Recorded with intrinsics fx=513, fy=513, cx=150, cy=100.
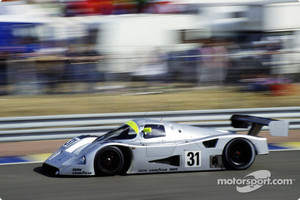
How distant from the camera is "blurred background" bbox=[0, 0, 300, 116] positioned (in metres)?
11.6

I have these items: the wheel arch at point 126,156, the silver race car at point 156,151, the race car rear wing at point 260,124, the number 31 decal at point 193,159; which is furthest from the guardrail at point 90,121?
the wheel arch at point 126,156

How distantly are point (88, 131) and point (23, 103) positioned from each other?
2.20 m

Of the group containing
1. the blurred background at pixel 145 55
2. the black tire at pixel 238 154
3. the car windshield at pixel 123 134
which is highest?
the blurred background at pixel 145 55

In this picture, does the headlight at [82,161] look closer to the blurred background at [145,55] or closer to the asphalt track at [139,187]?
the asphalt track at [139,187]

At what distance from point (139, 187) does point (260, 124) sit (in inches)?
94.5

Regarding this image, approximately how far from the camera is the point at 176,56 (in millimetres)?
12211

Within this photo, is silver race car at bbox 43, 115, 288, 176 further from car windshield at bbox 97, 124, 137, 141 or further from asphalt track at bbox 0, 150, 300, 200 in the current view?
asphalt track at bbox 0, 150, 300, 200

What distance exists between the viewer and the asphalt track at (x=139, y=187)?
6.20 metres

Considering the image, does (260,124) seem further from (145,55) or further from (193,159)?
(145,55)

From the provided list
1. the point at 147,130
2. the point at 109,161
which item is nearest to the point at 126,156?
the point at 109,161

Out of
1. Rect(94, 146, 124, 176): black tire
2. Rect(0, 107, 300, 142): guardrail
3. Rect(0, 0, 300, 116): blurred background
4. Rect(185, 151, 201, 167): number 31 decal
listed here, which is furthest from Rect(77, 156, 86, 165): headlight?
Rect(0, 0, 300, 116): blurred background

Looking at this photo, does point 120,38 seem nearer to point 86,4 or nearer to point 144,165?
point 86,4

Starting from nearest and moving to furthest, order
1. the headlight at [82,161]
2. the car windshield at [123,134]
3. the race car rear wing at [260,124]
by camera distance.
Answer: the headlight at [82,161] < the car windshield at [123,134] < the race car rear wing at [260,124]

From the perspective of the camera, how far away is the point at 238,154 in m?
7.68
